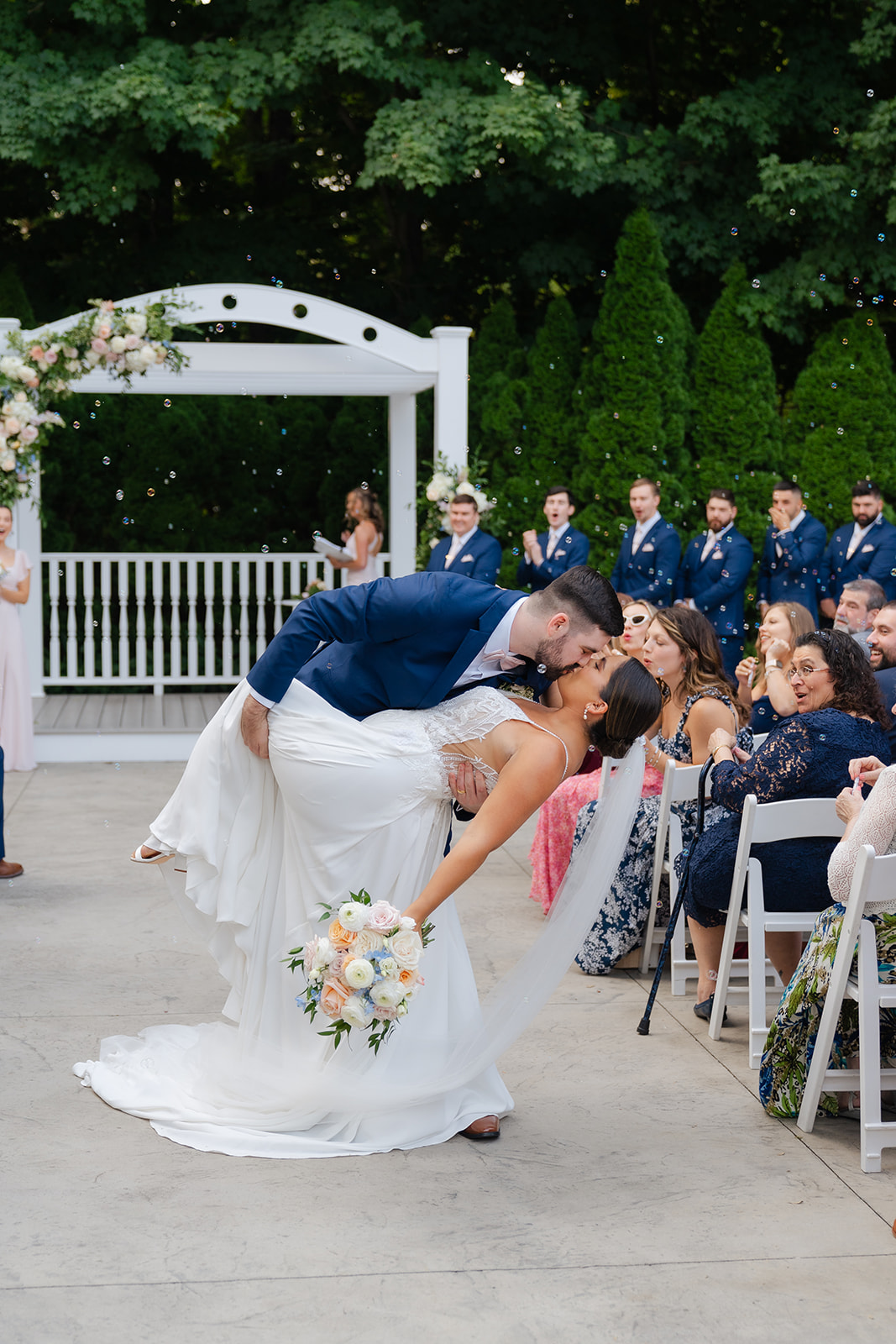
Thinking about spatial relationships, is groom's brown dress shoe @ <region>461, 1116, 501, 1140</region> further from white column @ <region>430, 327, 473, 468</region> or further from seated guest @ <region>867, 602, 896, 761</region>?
white column @ <region>430, 327, 473, 468</region>

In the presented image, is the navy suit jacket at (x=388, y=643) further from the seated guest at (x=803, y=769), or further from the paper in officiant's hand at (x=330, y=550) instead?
the paper in officiant's hand at (x=330, y=550)

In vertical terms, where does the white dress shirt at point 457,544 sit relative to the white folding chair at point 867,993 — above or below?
above

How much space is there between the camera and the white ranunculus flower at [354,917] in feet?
11.4

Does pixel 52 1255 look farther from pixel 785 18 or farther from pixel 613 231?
pixel 785 18

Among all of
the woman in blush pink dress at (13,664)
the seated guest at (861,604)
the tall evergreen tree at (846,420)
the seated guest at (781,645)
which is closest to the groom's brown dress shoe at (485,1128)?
the seated guest at (781,645)

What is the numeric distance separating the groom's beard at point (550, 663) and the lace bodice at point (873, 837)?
2.95ft

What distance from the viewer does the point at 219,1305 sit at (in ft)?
10.2

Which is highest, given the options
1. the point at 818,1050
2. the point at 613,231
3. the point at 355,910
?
the point at 613,231

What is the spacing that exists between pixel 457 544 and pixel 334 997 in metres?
7.79

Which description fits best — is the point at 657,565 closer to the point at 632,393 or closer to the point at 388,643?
the point at 632,393

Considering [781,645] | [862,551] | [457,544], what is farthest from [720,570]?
[781,645]

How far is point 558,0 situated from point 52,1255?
1574 cm

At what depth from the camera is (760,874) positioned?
4.66m

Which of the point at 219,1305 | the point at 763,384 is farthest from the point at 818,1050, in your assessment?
the point at 763,384
